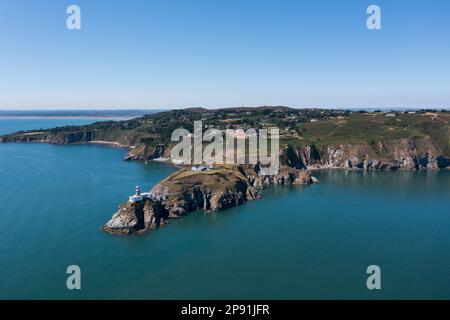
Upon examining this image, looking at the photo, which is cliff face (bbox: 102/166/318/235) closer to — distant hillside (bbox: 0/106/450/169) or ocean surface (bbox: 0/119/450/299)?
ocean surface (bbox: 0/119/450/299)

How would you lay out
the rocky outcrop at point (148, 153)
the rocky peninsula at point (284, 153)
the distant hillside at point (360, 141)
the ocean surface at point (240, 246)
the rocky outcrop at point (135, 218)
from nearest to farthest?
the ocean surface at point (240, 246) < the rocky outcrop at point (135, 218) < the rocky peninsula at point (284, 153) < the distant hillside at point (360, 141) < the rocky outcrop at point (148, 153)

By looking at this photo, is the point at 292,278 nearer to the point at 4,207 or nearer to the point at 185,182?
the point at 185,182

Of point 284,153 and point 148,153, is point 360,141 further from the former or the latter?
point 148,153

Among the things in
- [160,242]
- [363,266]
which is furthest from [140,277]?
[363,266]

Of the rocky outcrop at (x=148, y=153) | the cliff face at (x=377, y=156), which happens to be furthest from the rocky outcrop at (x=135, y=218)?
the rocky outcrop at (x=148, y=153)

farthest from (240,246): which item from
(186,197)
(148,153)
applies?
(148,153)

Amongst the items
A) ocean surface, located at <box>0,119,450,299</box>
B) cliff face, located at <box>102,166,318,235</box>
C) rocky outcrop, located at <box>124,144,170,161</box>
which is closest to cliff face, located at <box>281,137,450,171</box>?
ocean surface, located at <box>0,119,450,299</box>

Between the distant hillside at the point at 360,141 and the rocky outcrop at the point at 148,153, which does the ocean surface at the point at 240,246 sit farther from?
the rocky outcrop at the point at 148,153
